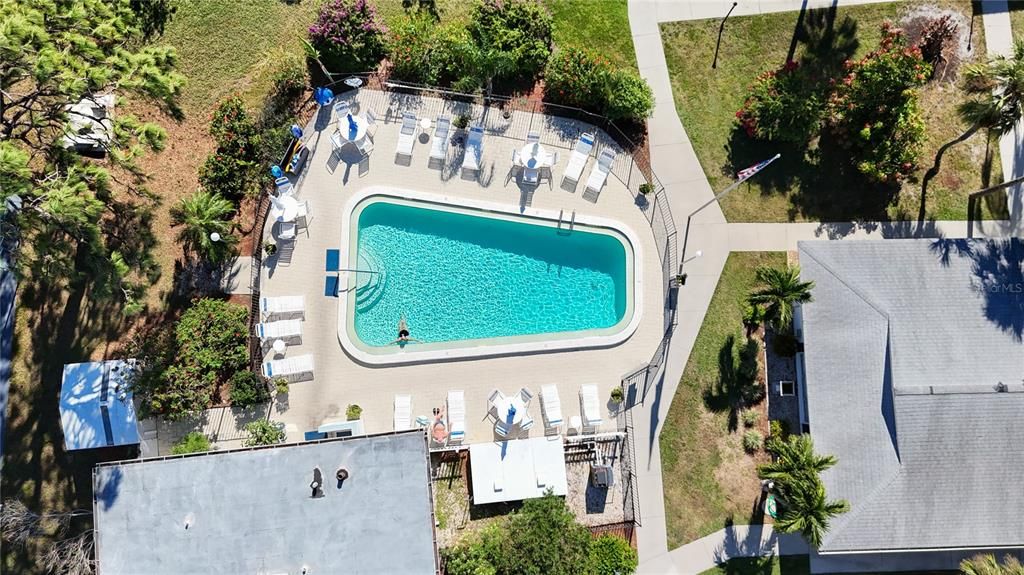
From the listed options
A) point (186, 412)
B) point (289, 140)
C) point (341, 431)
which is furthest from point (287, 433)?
point (289, 140)

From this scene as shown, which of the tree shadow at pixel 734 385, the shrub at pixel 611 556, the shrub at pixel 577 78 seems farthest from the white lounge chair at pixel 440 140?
the shrub at pixel 611 556

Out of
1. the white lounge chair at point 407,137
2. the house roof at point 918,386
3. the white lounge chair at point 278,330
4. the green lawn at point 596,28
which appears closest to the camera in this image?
the house roof at point 918,386

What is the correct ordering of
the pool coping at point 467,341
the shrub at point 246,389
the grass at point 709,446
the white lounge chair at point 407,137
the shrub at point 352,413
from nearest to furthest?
the shrub at point 246,389 → the shrub at point 352,413 → the grass at point 709,446 → the pool coping at point 467,341 → the white lounge chair at point 407,137

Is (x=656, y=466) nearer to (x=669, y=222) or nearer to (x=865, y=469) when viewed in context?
(x=865, y=469)

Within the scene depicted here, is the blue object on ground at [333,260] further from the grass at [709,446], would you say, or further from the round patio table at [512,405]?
the grass at [709,446]

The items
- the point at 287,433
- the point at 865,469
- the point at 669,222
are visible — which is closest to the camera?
the point at 865,469

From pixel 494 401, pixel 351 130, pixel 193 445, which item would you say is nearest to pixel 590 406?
pixel 494 401
